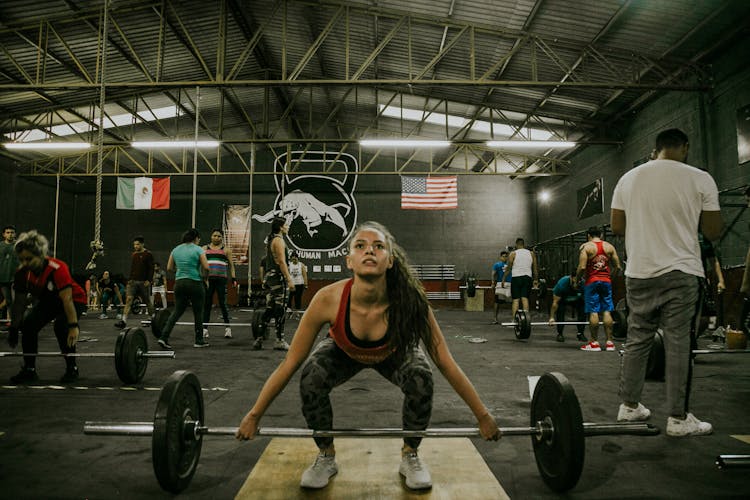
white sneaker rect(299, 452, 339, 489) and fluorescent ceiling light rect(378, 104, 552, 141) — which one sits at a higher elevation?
fluorescent ceiling light rect(378, 104, 552, 141)

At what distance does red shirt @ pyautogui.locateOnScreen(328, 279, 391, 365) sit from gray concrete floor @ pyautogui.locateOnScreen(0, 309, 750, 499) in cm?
52

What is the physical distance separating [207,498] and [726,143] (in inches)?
340

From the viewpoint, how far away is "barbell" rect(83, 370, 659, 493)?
5.24 ft

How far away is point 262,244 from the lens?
15055mm

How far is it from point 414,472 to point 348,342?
0.54 metres

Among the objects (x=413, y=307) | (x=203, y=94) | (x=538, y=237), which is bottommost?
(x=413, y=307)

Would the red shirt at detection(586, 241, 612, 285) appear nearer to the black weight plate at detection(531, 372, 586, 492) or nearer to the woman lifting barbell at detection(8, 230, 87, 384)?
the black weight plate at detection(531, 372, 586, 492)

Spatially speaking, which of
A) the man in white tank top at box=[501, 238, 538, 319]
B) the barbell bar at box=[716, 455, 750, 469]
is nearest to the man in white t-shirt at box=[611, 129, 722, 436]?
the barbell bar at box=[716, 455, 750, 469]

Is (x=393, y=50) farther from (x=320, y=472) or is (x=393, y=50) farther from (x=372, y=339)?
(x=320, y=472)

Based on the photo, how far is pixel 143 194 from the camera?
11688 mm

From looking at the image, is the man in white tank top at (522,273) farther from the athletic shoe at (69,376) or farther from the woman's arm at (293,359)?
the woman's arm at (293,359)

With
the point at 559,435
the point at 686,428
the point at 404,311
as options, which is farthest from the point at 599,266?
the point at 404,311

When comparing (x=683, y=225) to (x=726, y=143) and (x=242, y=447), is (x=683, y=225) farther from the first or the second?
(x=726, y=143)

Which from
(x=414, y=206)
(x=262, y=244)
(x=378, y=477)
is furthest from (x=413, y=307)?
(x=262, y=244)
